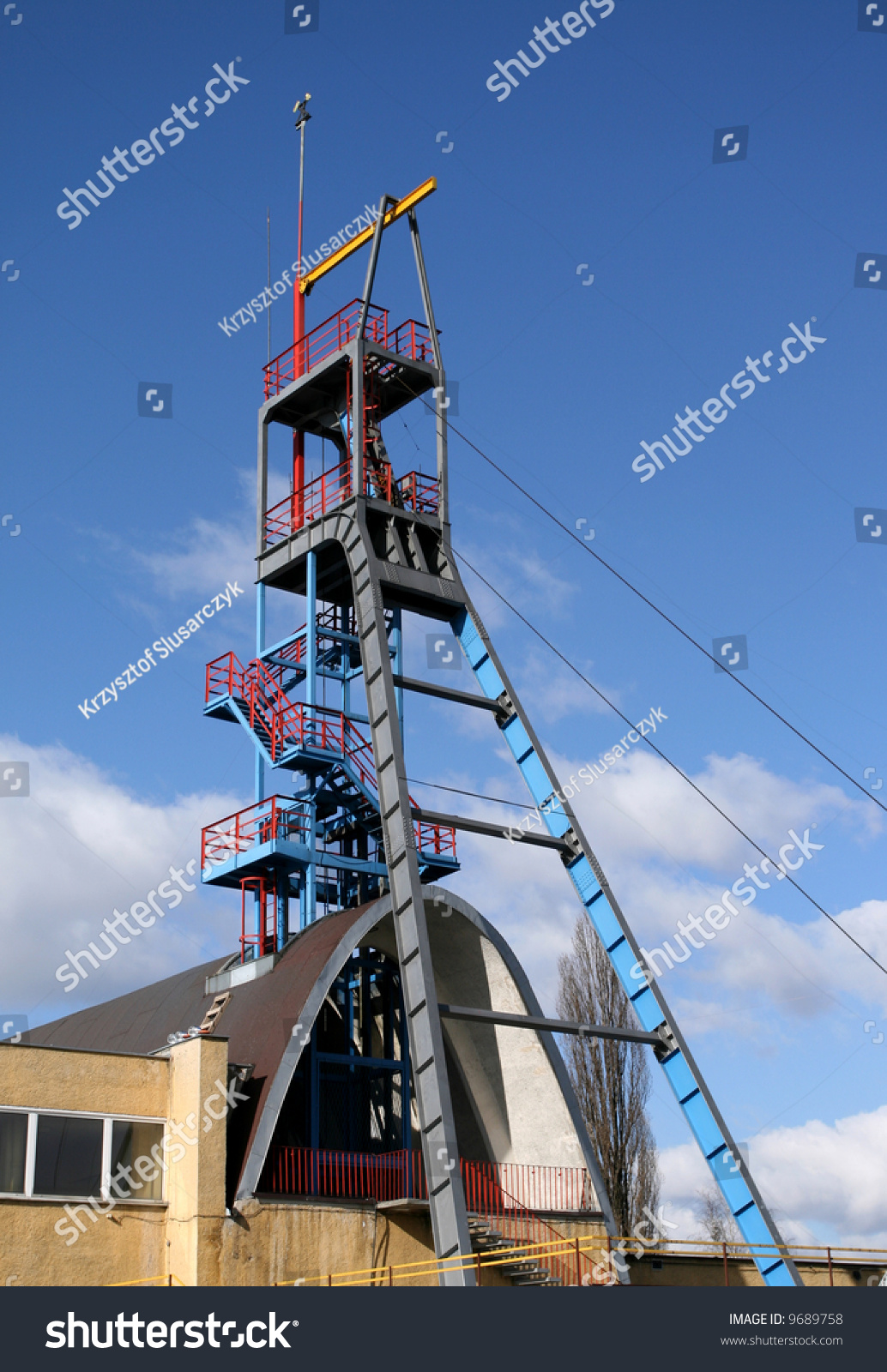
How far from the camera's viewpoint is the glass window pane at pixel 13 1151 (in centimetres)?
1973

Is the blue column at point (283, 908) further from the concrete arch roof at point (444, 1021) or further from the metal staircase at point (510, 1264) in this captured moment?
the metal staircase at point (510, 1264)

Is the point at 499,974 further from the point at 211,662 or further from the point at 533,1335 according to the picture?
the point at 533,1335

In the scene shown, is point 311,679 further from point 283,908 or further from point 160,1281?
point 160,1281

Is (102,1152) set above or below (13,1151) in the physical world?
above

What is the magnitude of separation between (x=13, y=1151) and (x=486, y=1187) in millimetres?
8132

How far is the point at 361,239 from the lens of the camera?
29141 millimetres

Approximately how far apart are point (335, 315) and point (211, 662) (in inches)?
292

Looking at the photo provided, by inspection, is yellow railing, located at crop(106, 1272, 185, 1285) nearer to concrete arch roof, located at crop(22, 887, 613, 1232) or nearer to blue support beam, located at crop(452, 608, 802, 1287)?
concrete arch roof, located at crop(22, 887, 613, 1232)

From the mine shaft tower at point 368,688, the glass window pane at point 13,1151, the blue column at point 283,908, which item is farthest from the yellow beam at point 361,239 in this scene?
the glass window pane at point 13,1151

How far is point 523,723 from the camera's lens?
79.3 feet

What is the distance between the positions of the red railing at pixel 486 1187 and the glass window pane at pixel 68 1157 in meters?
2.73

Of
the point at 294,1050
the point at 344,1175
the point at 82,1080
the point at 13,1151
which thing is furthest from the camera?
the point at 344,1175

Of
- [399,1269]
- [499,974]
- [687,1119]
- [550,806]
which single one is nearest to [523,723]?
[550,806]

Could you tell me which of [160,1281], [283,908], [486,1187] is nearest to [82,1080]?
[160,1281]
